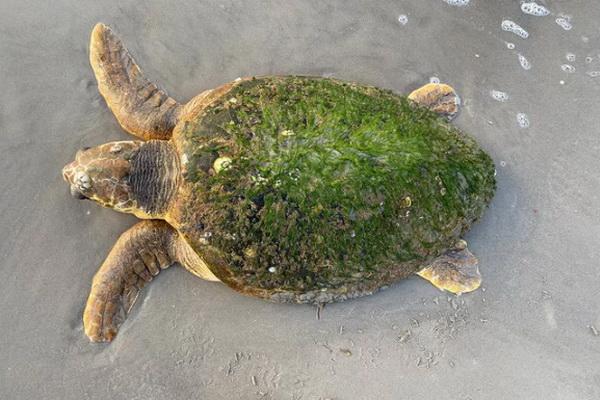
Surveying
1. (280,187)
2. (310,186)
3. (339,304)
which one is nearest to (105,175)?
(280,187)

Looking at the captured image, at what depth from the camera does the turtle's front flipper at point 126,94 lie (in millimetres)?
3135

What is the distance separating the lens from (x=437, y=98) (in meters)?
3.38

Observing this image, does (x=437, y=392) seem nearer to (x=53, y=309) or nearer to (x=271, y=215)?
(x=271, y=215)

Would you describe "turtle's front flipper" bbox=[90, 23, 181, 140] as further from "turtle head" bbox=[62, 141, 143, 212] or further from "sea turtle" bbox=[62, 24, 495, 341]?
"turtle head" bbox=[62, 141, 143, 212]

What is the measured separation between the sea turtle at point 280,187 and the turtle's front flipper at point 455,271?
16 millimetres

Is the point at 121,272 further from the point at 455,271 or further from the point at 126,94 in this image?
the point at 455,271

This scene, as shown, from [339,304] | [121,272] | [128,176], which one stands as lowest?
[339,304]

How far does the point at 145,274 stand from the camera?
10.3ft

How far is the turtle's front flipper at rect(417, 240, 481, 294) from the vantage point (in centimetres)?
318

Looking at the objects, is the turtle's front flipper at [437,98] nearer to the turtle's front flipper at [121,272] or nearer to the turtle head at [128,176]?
the turtle head at [128,176]

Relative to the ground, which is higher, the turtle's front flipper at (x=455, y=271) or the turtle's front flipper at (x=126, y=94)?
the turtle's front flipper at (x=126, y=94)

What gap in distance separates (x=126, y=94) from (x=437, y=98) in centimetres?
217

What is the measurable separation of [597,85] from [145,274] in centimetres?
360

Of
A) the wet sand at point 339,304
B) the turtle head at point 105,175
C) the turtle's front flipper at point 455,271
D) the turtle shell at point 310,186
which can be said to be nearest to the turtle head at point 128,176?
the turtle head at point 105,175
